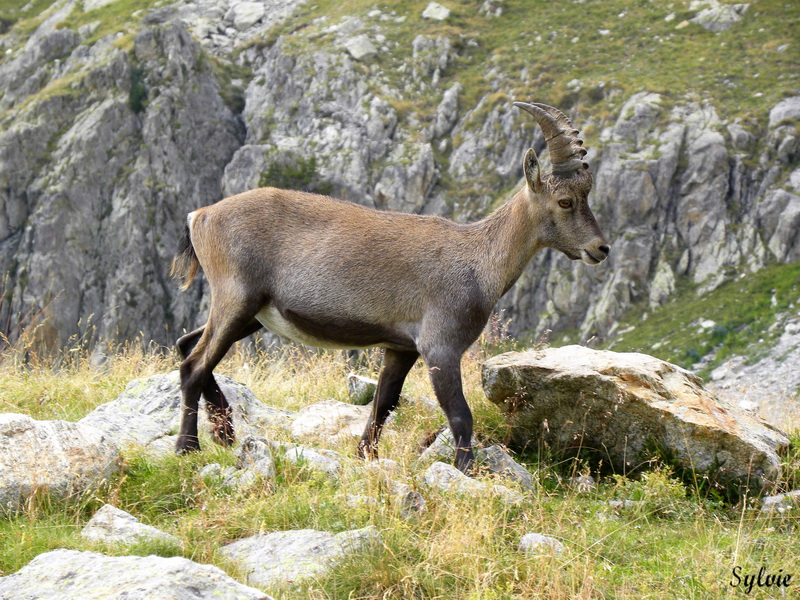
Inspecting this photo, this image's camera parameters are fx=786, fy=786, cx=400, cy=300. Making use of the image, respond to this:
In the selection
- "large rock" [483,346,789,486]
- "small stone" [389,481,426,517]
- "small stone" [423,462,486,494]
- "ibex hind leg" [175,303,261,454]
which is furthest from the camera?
"ibex hind leg" [175,303,261,454]

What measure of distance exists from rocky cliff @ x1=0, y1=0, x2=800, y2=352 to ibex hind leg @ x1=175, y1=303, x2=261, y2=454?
48925mm

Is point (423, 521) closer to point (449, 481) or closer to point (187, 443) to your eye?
point (449, 481)

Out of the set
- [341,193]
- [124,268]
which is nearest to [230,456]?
[341,193]

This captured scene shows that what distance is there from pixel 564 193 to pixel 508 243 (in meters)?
0.77

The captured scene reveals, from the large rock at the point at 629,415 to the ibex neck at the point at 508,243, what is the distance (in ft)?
2.96

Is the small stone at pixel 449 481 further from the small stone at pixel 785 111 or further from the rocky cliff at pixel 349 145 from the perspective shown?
the small stone at pixel 785 111

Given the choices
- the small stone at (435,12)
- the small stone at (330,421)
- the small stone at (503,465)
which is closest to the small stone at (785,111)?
the small stone at (435,12)

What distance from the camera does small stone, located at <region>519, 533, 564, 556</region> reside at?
5168 millimetres

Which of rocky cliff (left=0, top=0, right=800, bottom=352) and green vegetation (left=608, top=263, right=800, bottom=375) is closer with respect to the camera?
green vegetation (left=608, top=263, right=800, bottom=375)

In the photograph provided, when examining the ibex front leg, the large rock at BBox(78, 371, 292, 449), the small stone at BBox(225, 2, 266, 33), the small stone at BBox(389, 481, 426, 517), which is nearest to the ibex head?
the ibex front leg

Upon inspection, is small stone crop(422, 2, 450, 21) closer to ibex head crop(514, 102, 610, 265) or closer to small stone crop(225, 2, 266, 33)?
small stone crop(225, 2, 266, 33)

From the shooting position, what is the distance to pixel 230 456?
283 inches

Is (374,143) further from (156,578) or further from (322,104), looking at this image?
(156,578)

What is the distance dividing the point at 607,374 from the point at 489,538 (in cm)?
314
